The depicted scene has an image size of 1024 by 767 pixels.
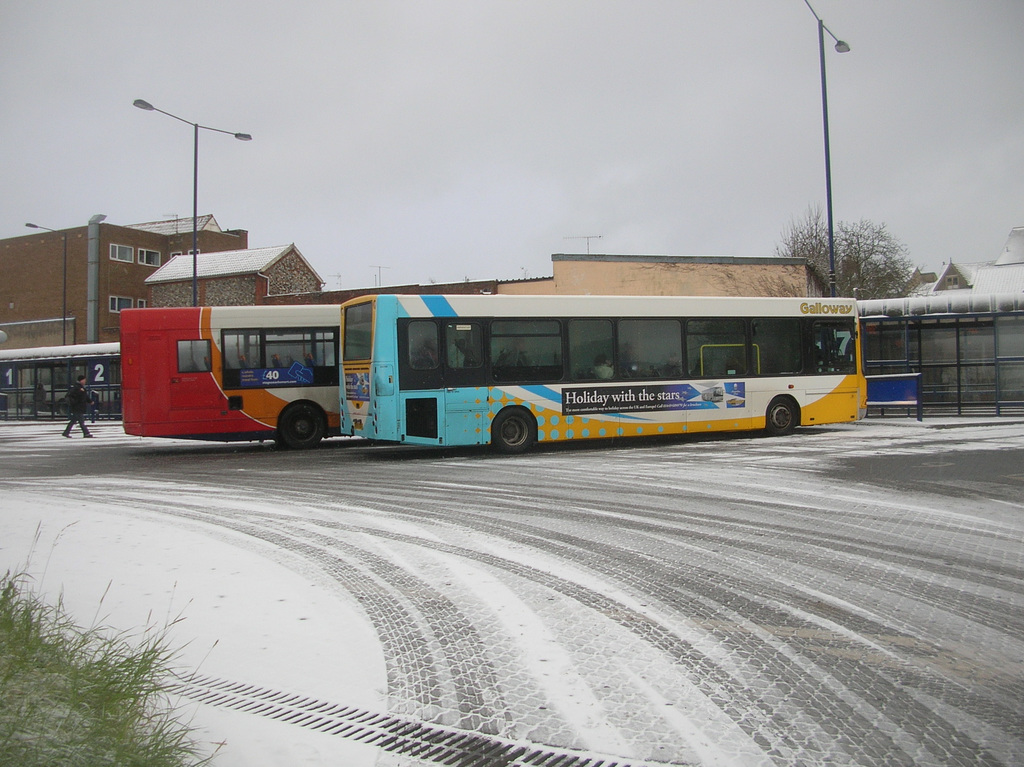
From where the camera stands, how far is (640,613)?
5113 millimetres

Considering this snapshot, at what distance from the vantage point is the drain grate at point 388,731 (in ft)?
10.7

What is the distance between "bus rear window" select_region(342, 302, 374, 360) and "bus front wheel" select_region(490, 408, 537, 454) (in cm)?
281

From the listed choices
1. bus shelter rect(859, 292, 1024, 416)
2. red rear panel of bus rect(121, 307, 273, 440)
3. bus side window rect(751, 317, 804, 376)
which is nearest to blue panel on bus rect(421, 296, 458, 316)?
red rear panel of bus rect(121, 307, 273, 440)

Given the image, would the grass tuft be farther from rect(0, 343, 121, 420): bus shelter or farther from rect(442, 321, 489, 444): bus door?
rect(0, 343, 121, 420): bus shelter

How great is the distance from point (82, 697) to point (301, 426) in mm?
14926

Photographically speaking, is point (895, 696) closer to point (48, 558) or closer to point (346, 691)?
point (346, 691)

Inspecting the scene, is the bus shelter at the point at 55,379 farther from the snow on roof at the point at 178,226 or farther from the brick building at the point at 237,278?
the snow on roof at the point at 178,226

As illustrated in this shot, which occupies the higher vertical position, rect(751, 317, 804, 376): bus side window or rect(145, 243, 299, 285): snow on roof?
rect(145, 243, 299, 285): snow on roof

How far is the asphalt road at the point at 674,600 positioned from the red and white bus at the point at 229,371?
462 centimetres

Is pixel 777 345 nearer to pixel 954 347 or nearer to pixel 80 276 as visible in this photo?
pixel 954 347

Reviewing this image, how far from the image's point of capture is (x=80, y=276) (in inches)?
2454

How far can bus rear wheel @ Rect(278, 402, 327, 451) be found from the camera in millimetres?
17734

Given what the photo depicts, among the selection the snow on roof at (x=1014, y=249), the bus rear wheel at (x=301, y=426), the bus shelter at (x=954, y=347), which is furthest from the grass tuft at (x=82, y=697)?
the snow on roof at (x=1014, y=249)

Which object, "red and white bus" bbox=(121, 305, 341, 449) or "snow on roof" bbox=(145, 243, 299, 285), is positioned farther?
"snow on roof" bbox=(145, 243, 299, 285)
